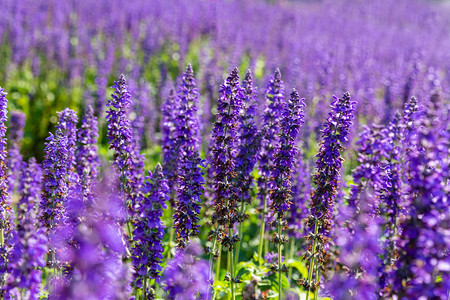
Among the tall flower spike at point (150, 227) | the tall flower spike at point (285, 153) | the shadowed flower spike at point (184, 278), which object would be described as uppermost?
the tall flower spike at point (285, 153)

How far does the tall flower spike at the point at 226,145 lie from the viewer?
6.83 meters

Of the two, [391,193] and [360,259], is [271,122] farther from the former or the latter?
[360,259]

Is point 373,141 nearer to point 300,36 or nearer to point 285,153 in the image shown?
point 285,153

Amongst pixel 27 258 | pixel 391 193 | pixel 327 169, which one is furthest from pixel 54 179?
pixel 391 193

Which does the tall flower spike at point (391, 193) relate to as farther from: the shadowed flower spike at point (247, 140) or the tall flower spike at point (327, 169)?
the shadowed flower spike at point (247, 140)

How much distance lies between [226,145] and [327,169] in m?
1.50

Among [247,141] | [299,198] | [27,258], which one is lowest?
[27,258]

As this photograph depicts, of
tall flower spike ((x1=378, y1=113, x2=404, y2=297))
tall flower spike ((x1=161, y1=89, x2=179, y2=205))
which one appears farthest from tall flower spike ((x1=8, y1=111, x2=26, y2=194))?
tall flower spike ((x1=378, y1=113, x2=404, y2=297))

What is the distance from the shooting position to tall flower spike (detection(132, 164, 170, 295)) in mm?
5570

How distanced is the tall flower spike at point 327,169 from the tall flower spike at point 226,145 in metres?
1.24

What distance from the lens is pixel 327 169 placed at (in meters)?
6.45

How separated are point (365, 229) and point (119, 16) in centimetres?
2488

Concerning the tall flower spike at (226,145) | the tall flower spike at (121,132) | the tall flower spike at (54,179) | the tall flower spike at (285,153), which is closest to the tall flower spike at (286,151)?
the tall flower spike at (285,153)

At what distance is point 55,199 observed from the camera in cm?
654
